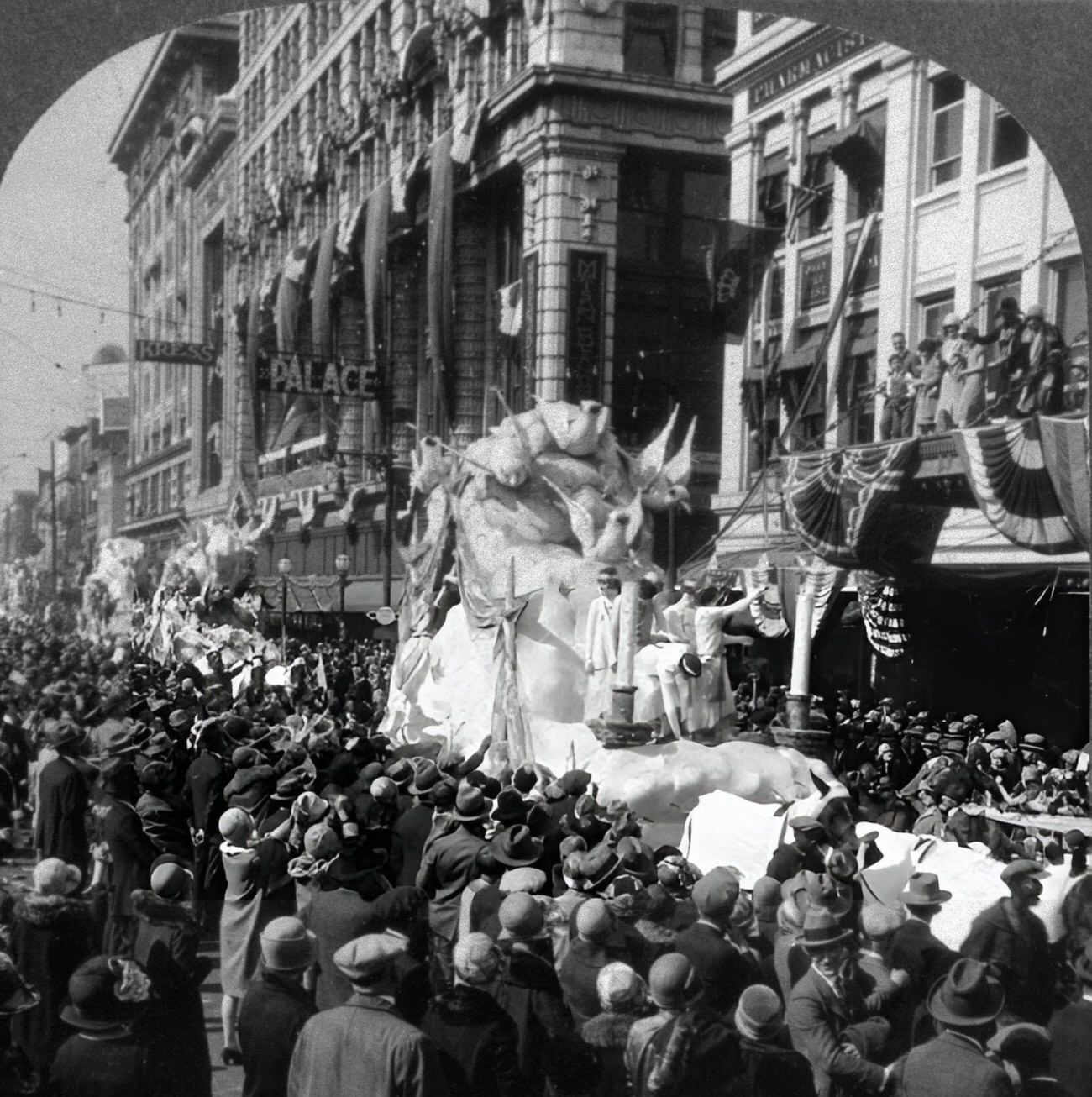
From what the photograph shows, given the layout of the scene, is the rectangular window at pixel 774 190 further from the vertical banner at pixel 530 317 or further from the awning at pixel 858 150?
the vertical banner at pixel 530 317

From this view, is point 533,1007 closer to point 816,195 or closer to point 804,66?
point 816,195

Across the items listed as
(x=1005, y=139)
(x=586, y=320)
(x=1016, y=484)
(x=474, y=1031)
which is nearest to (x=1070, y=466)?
(x=1016, y=484)

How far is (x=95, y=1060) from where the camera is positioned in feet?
12.4

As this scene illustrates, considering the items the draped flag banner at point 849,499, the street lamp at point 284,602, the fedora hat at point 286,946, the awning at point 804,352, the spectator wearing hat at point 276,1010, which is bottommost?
the spectator wearing hat at point 276,1010

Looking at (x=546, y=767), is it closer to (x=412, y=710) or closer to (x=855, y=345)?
(x=412, y=710)

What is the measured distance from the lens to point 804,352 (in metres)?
7.02

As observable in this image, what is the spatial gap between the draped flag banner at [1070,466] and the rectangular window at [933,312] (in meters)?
0.65

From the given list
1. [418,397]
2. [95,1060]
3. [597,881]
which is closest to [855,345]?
[418,397]

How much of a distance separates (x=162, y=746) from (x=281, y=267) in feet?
7.78

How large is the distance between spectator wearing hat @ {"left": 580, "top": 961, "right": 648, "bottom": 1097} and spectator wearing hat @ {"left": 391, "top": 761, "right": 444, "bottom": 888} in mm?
1781

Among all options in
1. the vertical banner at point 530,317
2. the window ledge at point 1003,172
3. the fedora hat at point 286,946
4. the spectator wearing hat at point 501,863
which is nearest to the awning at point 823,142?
the window ledge at point 1003,172

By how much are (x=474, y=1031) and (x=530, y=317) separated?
12.7 ft

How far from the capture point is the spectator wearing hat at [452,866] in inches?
209

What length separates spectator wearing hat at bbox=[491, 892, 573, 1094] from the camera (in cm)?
416
